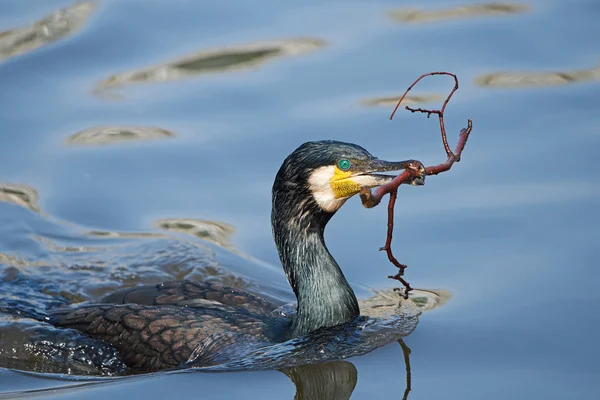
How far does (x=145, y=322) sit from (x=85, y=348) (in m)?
0.42

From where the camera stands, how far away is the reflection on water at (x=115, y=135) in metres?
11.1

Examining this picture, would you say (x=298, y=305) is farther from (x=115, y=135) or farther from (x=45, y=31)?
(x=45, y=31)

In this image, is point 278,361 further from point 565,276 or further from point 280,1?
point 280,1

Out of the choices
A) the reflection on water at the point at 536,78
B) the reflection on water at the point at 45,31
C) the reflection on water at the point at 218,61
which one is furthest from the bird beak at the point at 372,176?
the reflection on water at the point at 45,31

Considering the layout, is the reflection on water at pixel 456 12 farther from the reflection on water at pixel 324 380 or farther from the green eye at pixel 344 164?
the reflection on water at pixel 324 380

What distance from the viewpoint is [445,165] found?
6906mm

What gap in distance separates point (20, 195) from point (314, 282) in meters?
3.81

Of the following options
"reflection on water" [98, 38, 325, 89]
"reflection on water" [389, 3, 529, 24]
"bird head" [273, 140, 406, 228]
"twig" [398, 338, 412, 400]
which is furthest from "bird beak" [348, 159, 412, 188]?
"reflection on water" [389, 3, 529, 24]

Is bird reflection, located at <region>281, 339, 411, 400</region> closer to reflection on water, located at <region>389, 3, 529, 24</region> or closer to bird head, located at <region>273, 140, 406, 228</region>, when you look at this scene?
bird head, located at <region>273, 140, 406, 228</region>

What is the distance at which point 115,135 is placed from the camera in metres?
11.2

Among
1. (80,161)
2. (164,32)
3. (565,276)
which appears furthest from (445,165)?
(164,32)

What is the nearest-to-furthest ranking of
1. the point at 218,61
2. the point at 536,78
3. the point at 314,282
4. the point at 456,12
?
the point at 314,282, the point at 536,78, the point at 218,61, the point at 456,12

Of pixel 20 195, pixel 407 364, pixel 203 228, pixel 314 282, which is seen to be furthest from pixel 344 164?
pixel 20 195

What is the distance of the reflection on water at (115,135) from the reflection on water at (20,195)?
85 centimetres
